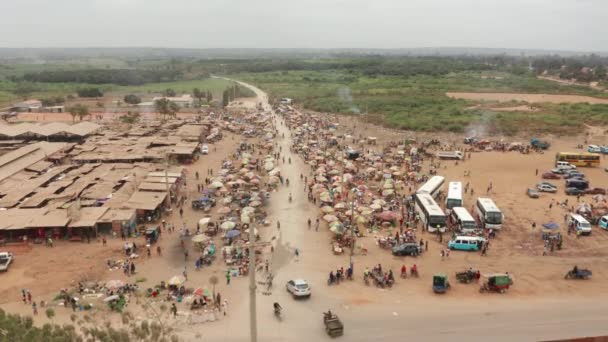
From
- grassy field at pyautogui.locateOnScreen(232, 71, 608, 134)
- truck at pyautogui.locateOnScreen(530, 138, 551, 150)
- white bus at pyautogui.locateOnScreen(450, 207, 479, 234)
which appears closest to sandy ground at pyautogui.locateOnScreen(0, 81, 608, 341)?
white bus at pyautogui.locateOnScreen(450, 207, 479, 234)

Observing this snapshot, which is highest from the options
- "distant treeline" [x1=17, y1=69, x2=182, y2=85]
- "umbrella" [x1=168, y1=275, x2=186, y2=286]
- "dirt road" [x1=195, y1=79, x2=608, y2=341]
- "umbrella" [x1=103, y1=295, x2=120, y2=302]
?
"distant treeline" [x1=17, y1=69, x2=182, y2=85]

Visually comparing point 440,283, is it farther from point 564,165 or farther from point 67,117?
point 67,117

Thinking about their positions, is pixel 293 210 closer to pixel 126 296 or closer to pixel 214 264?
pixel 214 264

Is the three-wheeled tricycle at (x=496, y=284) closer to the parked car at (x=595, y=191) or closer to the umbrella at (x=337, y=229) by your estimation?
the umbrella at (x=337, y=229)

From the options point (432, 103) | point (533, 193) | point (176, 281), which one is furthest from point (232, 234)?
point (432, 103)

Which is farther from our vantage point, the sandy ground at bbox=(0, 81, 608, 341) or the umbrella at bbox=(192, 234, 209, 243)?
the umbrella at bbox=(192, 234, 209, 243)

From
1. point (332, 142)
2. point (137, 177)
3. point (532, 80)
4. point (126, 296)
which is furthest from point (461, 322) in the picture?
point (532, 80)

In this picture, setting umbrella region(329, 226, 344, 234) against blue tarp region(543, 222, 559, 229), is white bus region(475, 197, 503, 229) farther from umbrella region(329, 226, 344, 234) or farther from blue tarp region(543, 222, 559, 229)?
umbrella region(329, 226, 344, 234)
